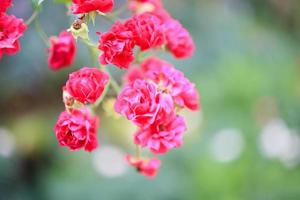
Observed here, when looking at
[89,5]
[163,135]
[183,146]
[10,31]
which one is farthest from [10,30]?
[183,146]

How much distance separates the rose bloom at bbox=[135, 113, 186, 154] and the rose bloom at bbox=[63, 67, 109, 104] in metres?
0.07

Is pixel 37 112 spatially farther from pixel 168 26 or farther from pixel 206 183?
pixel 168 26

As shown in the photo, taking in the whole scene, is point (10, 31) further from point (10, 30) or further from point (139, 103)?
point (139, 103)

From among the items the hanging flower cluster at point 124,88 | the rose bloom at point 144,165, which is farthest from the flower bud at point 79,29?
the rose bloom at point 144,165

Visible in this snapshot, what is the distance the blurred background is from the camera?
192 cm

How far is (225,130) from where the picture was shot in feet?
6.84

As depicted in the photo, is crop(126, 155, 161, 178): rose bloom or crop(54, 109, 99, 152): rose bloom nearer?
crop(54, 109, 99, 152): rose bloom

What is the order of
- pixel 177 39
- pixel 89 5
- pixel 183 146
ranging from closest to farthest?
1. pixel 89 5
2. pixel 177 39
3. pixel 183 146

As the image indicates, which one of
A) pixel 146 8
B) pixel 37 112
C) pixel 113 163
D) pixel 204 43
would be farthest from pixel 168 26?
pixel 204 43

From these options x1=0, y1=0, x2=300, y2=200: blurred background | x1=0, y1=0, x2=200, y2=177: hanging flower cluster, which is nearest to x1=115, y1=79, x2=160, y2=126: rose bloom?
x1=0, y1=0, x2=200, y2=177: hanging flower cluster

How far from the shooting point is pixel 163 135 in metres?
0.72

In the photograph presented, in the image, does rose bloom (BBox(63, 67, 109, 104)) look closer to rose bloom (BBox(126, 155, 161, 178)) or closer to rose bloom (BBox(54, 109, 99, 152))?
rose bloom (BBox(54, 109, 99, 152))

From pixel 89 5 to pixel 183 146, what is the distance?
54.1 inches

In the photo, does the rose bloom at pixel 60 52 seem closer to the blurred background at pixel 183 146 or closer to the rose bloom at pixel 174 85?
the rose bloom at pixel 174 85
